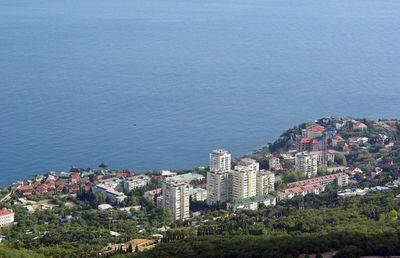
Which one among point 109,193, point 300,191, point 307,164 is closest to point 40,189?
point 109,193

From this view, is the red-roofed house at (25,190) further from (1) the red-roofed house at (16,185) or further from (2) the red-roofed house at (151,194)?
(2) the red-roofed house at (151,194)

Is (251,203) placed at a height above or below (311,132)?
below

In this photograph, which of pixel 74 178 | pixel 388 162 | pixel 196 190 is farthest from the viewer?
pixel 388 162

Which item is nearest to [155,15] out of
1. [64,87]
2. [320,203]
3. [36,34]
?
[36,34]

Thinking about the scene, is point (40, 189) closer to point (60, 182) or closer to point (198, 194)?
point (60, 182)

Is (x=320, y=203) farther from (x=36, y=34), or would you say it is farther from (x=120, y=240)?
(x=36, y=34)

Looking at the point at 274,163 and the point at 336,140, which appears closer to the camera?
the point at 274,163

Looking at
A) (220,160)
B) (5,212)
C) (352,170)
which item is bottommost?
(5,212)

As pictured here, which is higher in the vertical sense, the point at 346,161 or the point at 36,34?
the point at 36,34
